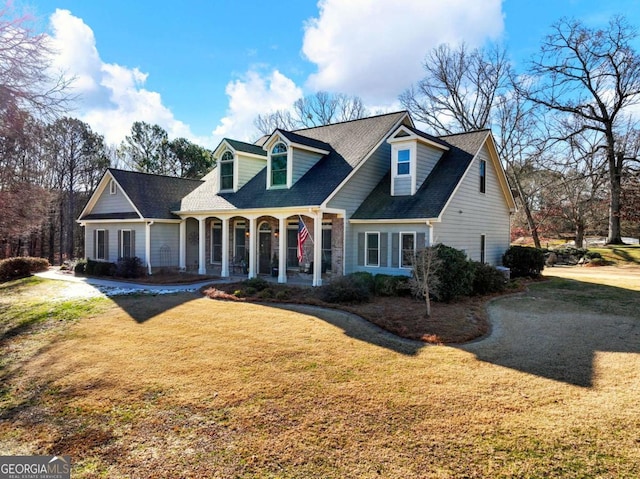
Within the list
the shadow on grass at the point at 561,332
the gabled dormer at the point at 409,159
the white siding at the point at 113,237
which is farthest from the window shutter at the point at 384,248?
the white siding at the point at 113,237

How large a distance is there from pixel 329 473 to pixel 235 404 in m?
2.05

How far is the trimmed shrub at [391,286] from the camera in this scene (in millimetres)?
13531

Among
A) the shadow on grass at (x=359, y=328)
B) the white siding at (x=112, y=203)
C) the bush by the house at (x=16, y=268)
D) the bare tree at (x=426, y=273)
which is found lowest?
the shadow on grass at (x=359, y=328)

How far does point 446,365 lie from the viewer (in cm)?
720

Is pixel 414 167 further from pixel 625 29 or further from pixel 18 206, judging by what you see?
pixel 625 29

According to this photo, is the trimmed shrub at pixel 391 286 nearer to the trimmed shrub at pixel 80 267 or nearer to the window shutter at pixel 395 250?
the window shutter at pixel 395 250

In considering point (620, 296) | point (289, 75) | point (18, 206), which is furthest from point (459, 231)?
point (289, 75)

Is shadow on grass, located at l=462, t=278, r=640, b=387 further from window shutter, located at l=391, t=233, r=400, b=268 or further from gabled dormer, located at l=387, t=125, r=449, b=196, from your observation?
gabled dormer, located at l=387, t=125, r=449, b=196

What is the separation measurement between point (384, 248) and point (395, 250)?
475 mm

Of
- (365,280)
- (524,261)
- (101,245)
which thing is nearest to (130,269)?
(101,245)

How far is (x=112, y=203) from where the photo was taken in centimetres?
2278

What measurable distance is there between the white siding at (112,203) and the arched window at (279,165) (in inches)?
336

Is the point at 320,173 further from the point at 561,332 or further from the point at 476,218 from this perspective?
the point at 561,332

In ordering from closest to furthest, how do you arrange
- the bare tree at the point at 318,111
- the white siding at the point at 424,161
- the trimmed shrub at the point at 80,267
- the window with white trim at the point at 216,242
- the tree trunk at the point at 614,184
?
the white siding at the point at 424,161 < the window with white trim at the point at 216,242 < the trimmed shrub at the point at 80,267 < the tree trunk at the point at 614,184 < the bare tree at the point at 318,111
